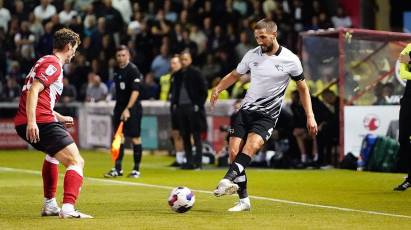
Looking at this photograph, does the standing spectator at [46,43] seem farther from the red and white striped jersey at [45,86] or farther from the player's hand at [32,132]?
the player's hand at [32,132]

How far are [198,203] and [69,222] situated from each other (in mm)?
3010

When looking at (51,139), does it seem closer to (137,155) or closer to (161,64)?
(137,155)

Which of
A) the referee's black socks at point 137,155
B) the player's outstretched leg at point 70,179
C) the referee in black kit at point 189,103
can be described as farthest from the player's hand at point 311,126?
the referee in black kit at point 189,103

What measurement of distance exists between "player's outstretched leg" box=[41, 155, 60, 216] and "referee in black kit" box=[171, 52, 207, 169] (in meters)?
9.65

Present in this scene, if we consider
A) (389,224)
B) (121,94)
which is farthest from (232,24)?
(389,224)

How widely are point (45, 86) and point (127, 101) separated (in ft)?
26.4

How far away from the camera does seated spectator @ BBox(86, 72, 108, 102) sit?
30.2m

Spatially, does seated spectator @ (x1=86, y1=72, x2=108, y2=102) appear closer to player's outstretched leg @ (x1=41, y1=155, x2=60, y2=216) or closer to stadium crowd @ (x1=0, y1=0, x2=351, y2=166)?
stadium crowd @ (x1=0, y1=0, x2=351, y2=166)

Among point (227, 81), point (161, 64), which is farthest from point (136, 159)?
point (161, 64)

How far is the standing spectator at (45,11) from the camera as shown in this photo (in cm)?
3272

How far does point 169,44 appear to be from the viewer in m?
31.4

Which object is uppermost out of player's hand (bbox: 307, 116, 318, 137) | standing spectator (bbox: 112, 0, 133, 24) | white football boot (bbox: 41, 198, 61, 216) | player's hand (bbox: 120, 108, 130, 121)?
standing spectator (bbox: 112, 0, 133, 24)

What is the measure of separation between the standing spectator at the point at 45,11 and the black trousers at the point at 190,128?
11.0 metres

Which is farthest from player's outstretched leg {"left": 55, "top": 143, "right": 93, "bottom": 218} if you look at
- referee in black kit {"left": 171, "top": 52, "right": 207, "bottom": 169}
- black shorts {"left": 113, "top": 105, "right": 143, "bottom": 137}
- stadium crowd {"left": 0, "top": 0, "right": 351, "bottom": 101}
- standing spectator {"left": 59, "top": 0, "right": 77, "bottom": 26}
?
standing spectator {"left": 59, "top": 0, "right": 77, "bottom": 26}
